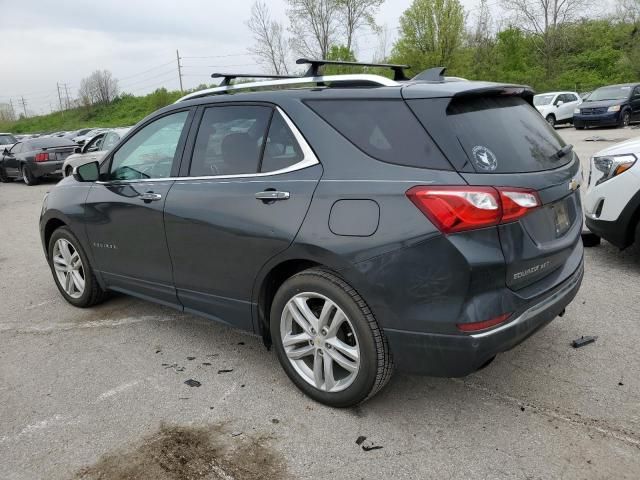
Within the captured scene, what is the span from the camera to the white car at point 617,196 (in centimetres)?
470

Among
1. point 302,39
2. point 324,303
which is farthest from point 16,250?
point 302,39

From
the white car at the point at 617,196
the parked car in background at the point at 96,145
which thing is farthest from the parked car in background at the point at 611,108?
the white car at the point at 617,196

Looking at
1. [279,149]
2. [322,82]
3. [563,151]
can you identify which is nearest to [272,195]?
[279,149]

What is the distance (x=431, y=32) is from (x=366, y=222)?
151 feet

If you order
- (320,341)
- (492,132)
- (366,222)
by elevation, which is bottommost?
(320,341)

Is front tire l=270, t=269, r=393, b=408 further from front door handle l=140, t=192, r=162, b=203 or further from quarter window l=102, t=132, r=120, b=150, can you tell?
quarter window l=102, t=132, r=120, b=150

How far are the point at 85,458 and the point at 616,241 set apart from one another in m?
4.56

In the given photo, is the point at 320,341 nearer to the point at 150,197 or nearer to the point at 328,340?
the point at 328,340

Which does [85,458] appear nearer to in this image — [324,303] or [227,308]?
[227,308]

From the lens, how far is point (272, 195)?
2.99 meters

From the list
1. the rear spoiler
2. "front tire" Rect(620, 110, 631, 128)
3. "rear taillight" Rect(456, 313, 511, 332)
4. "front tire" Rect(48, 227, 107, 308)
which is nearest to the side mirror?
"front tire" Rect(48, 227, 107, 308)

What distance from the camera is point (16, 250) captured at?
295 inches

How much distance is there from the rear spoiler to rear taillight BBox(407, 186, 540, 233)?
531mm

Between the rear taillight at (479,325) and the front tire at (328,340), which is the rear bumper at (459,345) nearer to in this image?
the rear taillight at (479,325)
